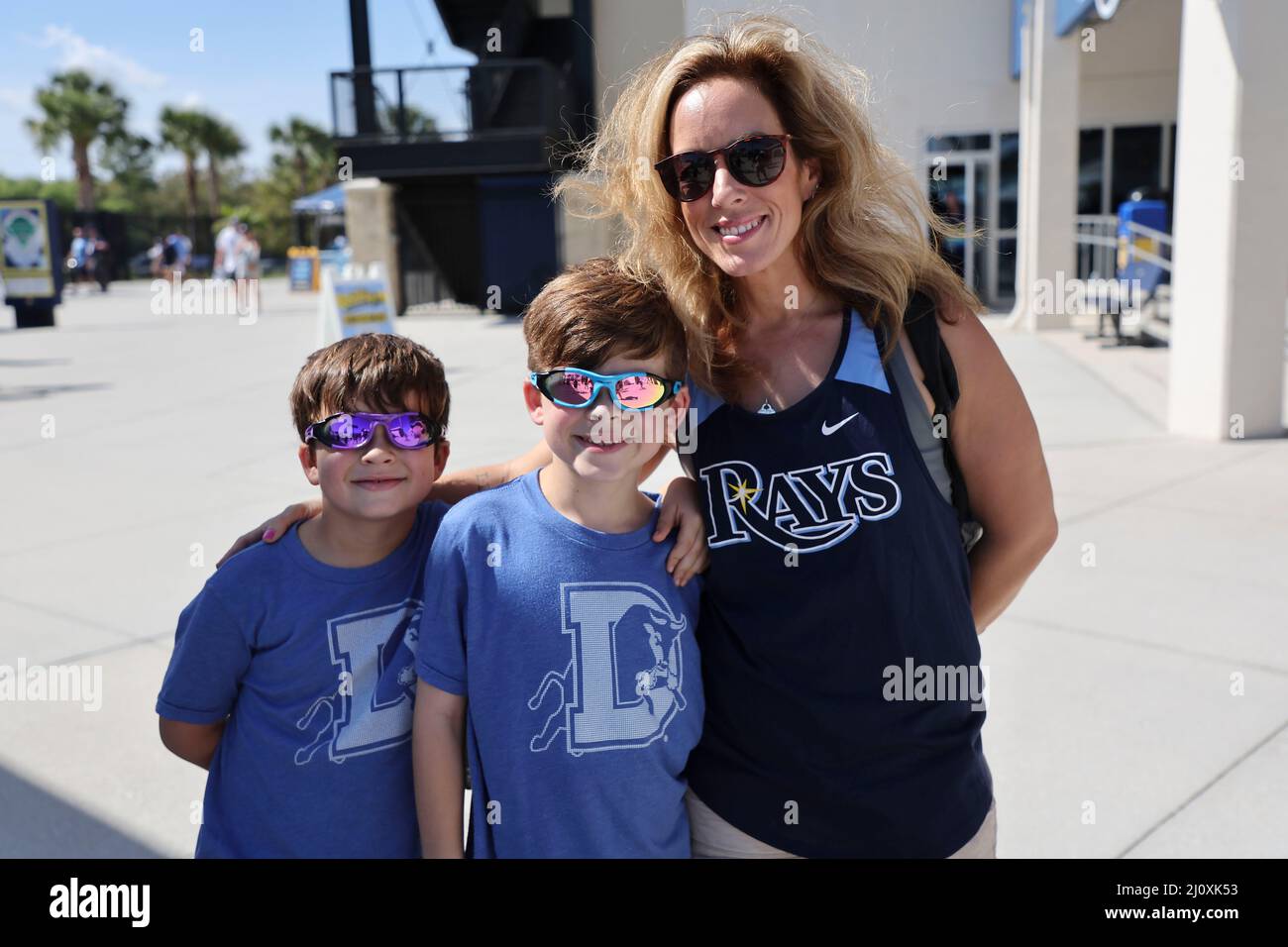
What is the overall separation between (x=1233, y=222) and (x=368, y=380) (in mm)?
7642

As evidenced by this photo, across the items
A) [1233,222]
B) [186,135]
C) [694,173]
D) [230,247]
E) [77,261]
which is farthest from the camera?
[186,135]

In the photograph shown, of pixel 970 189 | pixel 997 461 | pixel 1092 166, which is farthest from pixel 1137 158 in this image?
pixel 997 461

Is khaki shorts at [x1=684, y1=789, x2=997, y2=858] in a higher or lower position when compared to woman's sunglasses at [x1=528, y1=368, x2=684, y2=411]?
lower

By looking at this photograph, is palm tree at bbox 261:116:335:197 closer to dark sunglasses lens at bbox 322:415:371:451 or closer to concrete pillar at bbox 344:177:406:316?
concrete pillar at bbox 344:177:406:316

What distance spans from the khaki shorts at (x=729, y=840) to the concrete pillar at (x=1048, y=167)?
48.1 ft

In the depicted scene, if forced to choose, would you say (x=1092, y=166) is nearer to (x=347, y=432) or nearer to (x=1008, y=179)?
(x=1008, y=179)

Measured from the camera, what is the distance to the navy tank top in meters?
1.71

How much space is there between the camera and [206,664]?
1.93 m

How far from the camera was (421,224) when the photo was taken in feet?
70.9

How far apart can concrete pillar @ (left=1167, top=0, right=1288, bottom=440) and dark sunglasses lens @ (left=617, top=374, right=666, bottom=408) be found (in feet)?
24.4

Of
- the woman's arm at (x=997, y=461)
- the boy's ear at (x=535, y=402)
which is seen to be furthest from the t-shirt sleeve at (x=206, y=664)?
the woman's arm at (x=997, y=461)

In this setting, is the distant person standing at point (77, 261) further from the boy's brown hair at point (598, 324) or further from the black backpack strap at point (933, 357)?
the black backpack strap at point (933, 357)
